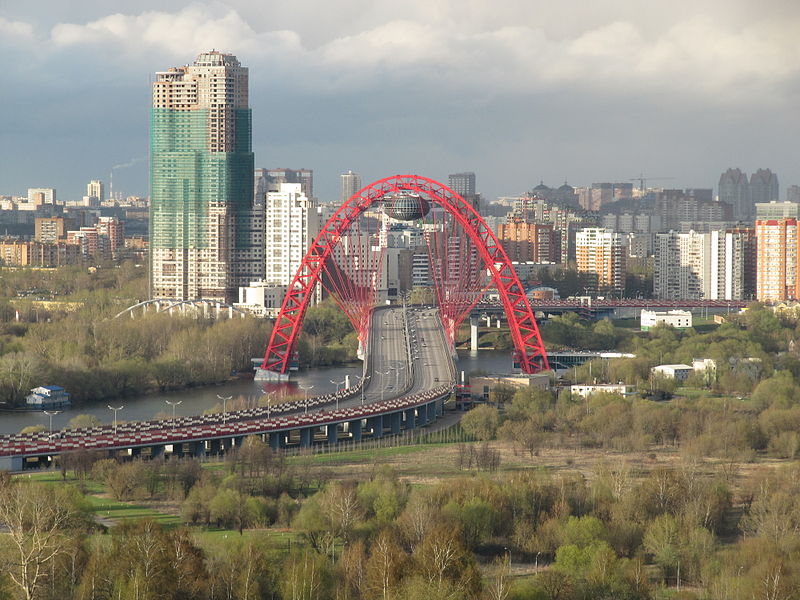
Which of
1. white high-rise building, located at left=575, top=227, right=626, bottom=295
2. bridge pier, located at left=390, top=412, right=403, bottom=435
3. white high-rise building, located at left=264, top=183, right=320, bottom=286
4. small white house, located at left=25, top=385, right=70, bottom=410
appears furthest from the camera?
white high-rise building, located at left=575, top=227, right=626, bottom=295

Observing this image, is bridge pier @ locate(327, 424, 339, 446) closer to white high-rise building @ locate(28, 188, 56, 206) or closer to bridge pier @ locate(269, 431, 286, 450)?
bridge pier @ locate(269, 431, 286, 450)

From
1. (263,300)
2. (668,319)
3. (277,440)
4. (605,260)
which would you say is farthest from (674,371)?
(605,260)

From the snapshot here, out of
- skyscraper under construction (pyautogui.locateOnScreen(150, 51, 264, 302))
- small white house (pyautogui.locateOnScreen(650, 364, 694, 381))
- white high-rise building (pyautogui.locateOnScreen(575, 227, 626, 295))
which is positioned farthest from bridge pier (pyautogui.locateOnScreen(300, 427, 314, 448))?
white high-rise building (pyautogui.locateOnScreen(575, 227, 626, 295))

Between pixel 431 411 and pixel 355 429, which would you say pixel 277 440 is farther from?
pixel 431 411

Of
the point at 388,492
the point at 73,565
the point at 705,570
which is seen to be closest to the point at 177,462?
the point at 388,492

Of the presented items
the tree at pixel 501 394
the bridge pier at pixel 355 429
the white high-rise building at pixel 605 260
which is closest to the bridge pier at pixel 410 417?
the bridge pier at pixel 355 429

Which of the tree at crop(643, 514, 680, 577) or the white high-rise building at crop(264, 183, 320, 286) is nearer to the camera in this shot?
the tree at crop(643, 514, 680, 577)
